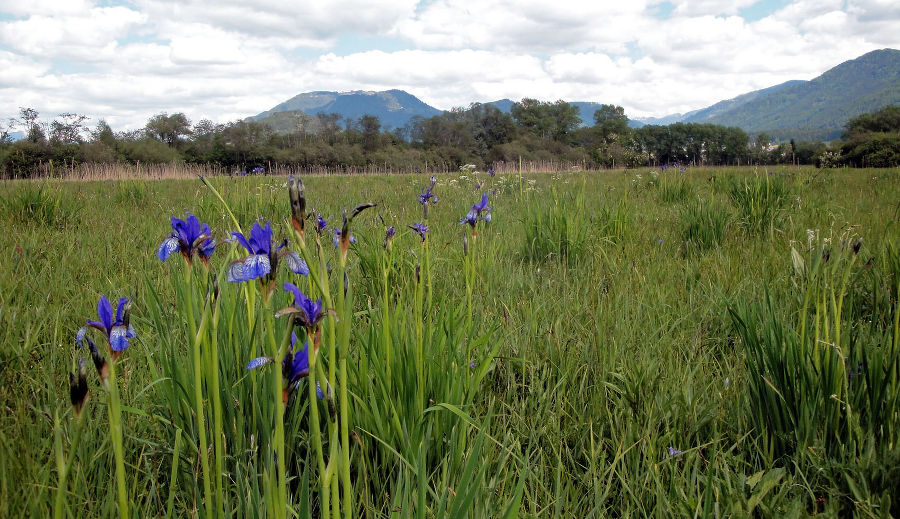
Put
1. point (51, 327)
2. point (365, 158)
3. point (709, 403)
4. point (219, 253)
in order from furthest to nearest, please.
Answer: point (365, 158)
point (219, 253)
point (51, 327)
point (709, 403)

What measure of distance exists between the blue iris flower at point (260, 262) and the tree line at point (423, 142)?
11543 mm

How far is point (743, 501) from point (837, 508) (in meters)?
0.24

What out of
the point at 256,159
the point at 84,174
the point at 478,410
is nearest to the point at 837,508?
the point at 478,410

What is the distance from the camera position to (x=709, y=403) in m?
1.65

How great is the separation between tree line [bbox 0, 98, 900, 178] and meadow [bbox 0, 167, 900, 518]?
10.1 m

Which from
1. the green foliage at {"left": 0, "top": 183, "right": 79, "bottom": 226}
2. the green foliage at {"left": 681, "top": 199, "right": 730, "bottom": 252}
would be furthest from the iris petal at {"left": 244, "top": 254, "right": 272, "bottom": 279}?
the green foliage at {"left": 0, "top": 183, "right": 79, "bottom": 226}

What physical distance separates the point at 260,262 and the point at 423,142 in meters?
82.7

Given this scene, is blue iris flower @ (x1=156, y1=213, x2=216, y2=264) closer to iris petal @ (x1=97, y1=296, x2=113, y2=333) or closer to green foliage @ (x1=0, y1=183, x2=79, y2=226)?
iris petal @ (x1=97, y1=296, x2=113, y2=333)

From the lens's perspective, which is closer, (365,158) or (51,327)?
(51,327)

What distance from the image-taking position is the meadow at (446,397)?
0.96m

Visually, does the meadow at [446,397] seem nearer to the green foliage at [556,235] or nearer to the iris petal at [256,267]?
the iris petal at [256,267]

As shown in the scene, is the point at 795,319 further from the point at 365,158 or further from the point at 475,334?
the point at 365,158

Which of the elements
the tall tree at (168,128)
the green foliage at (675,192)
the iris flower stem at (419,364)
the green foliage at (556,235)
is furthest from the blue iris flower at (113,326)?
the tall tree at (168,128)

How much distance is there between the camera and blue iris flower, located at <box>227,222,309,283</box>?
2.73 feet
